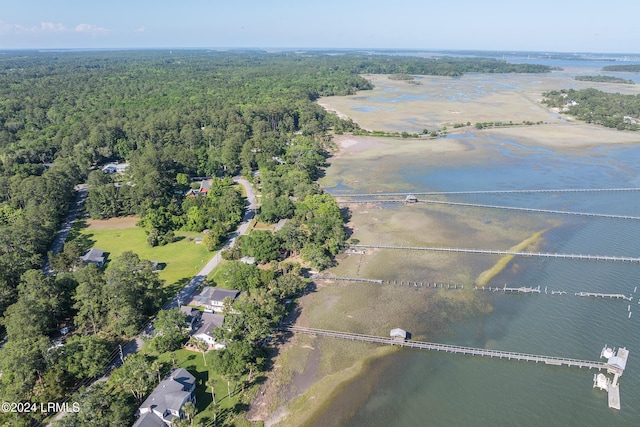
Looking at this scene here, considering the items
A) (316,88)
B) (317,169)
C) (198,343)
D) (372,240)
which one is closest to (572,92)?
(316,88)

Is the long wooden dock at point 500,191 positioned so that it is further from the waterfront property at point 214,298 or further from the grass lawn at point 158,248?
the waterfront property at point 214,298

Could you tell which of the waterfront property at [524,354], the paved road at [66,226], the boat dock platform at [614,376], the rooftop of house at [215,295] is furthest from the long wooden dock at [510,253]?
the paved road at [66,226]

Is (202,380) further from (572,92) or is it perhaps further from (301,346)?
(572,92)

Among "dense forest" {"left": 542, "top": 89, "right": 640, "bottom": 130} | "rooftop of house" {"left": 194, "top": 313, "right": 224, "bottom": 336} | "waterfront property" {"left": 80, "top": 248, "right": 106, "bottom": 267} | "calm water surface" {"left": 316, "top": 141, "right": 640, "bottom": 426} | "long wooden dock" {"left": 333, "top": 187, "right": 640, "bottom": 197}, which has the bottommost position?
"calm water surface" {"left": 316, "top": 141, "right": 640, "bottom": 426}

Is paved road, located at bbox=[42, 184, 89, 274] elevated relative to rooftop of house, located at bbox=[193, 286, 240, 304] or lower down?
elevated

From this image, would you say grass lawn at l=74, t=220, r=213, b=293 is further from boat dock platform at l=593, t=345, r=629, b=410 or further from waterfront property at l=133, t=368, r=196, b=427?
boat dock platform at l=593, t=345, r=629, b=410

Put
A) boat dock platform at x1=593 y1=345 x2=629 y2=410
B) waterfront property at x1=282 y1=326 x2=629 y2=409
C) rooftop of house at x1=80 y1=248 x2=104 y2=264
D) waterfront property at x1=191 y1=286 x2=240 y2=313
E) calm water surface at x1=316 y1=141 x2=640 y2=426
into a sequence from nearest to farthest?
calm water surface at x1=316 y1=141 x2=640 y2=426, boat dock platform at x1=593 y1=345 x2=629 y2=410, waterfront property at x1=282 y1=326 x2=629 y2=409, waterfront property at x1=191 y1=286 x2=240 y2=313, rooftop of house at x1=80 y1=248 x2=104 y2=264

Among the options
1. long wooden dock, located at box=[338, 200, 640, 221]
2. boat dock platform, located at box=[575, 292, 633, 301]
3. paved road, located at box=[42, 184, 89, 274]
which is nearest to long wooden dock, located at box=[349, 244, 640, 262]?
boat dock platform, located at box=[575, 292, 633, 301]
